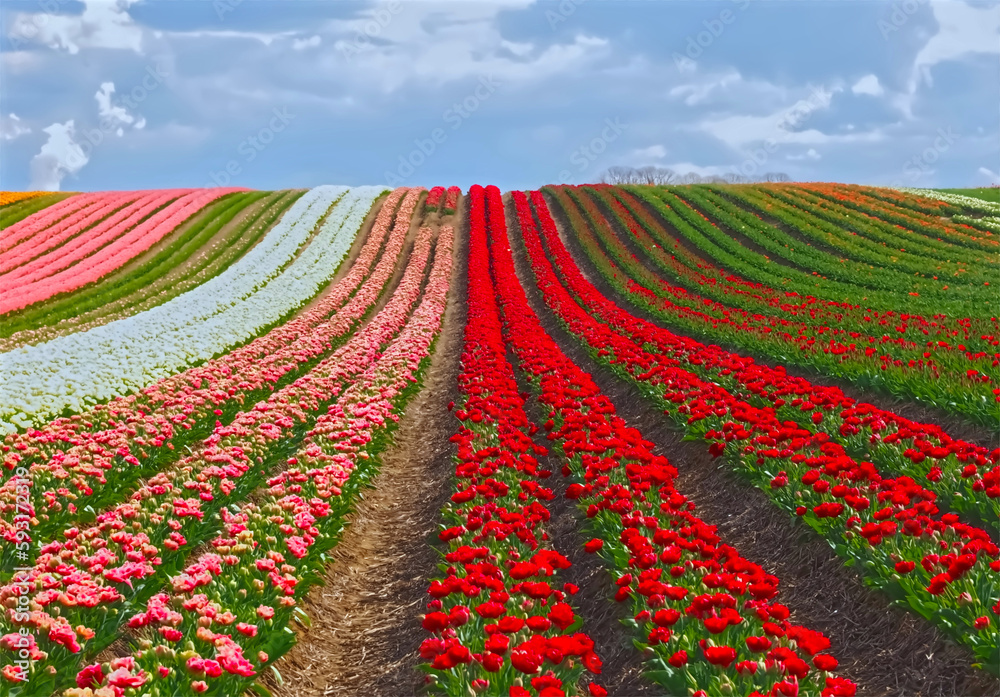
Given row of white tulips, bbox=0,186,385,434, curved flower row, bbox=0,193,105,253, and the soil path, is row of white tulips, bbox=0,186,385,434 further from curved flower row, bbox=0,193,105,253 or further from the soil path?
curved flower row, bbox=0,193,105,253

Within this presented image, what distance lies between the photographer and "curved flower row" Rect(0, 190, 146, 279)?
3438 cm

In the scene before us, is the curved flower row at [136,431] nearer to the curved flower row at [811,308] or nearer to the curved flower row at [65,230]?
the curved flower row at [811,308]

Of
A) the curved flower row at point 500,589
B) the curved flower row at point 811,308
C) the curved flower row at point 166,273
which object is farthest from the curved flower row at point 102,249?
the curved flower row at point 811,308

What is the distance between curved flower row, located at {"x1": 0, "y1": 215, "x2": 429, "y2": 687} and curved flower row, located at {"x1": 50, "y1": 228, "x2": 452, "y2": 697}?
307 mm

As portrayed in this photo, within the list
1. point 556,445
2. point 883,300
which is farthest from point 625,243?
point 556,445

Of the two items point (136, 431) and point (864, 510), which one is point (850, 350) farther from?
point (136, 431)

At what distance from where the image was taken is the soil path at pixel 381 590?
20.3 feet

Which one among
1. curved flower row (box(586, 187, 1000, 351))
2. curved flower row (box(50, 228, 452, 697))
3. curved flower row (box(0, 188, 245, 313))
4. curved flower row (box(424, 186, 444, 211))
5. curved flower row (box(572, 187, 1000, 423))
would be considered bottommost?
curved flower row (box(50, 228, 452, 697))

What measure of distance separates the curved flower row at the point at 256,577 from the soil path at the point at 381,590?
1.23ft

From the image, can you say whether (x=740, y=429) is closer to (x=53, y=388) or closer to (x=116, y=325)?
(x=53, y=388)

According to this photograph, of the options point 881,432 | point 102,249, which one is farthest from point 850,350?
point 102,249

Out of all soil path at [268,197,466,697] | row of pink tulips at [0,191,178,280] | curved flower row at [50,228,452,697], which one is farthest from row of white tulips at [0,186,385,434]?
row of pink tulips at [0,191,178,280]

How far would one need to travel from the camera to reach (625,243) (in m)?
37.9

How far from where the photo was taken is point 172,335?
1894 cm
